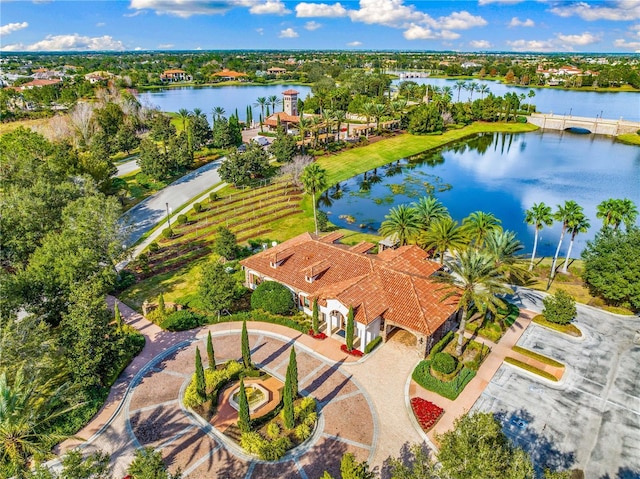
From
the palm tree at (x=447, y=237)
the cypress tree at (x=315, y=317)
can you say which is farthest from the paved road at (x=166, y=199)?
the palm tree at (x=447, y=237)

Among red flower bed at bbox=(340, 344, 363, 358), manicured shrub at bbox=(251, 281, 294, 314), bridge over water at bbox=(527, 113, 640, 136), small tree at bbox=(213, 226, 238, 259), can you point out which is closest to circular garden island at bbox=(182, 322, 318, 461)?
red flower bed at bbox=(340, 344, 363, 358)

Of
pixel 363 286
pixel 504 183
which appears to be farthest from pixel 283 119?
pixel 363 286

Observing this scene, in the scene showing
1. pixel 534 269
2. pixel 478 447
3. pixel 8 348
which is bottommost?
pixel 534 269

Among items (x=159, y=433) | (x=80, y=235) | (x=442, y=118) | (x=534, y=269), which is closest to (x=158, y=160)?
(x=80, y=235)

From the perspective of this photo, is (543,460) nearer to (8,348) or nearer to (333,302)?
(333,302)

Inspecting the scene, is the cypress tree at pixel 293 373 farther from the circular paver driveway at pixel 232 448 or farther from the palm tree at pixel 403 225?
the palm tree at pixel 403 225

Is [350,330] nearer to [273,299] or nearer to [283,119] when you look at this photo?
[273,299]
